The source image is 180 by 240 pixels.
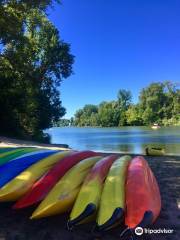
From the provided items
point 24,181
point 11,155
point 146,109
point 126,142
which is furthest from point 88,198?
point 146,109

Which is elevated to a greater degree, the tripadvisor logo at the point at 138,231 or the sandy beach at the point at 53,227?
the tripadvisor logo at the point at 138,231

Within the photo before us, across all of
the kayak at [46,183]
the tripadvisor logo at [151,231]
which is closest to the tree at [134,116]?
the kayak at [46,183]

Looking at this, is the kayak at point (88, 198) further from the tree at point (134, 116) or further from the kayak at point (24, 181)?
the tree at point (134, 116)

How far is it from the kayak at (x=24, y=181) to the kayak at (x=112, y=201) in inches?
46.4

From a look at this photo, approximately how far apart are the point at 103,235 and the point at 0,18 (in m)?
12.7

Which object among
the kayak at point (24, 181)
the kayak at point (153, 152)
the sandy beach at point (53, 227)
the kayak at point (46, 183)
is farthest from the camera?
the kayak at point (153, 152)

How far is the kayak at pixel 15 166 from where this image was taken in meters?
4.80

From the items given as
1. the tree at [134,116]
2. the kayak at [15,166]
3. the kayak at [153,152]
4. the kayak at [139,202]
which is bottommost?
the kayak at [153,152]

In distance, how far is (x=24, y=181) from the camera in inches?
185

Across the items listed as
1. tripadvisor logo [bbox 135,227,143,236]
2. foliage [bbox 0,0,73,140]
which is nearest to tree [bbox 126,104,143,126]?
foliage [bbox 0,0,73,140]

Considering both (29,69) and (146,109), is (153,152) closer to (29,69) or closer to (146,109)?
(29,69)

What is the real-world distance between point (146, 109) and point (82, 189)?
9027 centimetres

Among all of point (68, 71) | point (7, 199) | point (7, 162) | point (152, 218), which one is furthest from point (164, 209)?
point (68, 71)

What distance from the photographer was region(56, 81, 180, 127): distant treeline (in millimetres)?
88188
